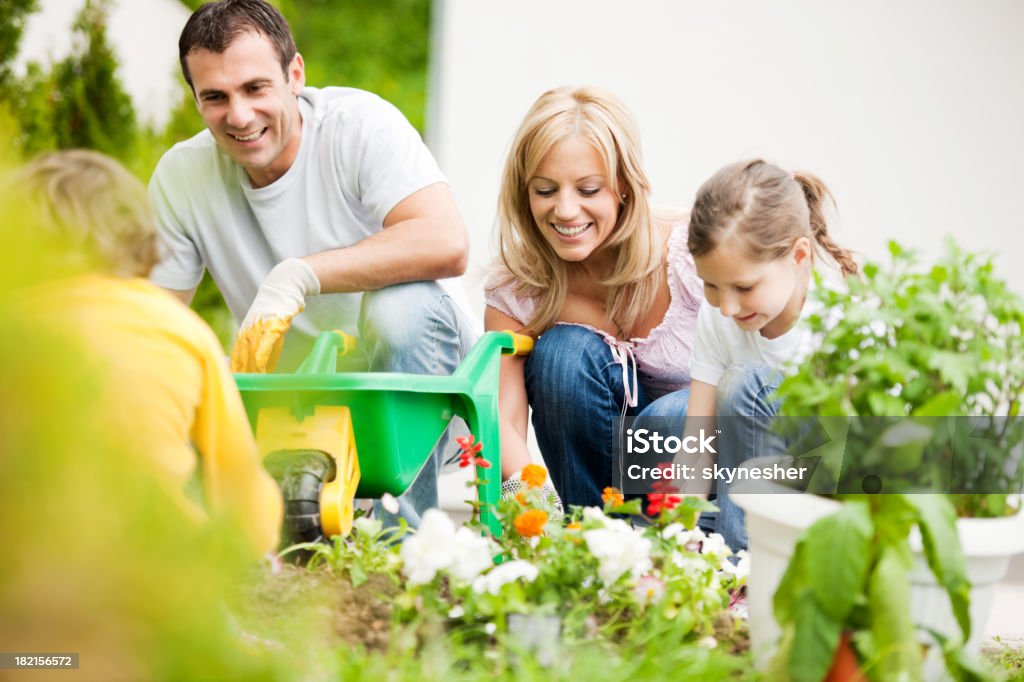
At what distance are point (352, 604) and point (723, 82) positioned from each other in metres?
2.48

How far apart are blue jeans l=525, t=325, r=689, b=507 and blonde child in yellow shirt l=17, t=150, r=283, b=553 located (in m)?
1.10

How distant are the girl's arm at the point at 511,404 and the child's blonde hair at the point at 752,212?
54 cm

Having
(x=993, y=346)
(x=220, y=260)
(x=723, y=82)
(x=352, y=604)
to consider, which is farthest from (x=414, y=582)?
(x=723, y=82)

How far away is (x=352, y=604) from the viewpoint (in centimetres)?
135

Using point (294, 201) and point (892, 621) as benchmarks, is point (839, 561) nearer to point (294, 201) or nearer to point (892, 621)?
point (892, 621)

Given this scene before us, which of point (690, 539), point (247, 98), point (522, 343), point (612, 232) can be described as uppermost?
point (247, 98)

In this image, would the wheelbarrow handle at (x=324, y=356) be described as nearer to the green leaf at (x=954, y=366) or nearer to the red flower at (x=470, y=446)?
the red flower at (x=470, y=446)

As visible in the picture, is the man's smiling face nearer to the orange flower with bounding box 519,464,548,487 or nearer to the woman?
the woman

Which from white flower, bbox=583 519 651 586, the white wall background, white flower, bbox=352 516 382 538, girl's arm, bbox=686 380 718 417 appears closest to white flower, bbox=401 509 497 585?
white flower, bbox=583 519 651 586

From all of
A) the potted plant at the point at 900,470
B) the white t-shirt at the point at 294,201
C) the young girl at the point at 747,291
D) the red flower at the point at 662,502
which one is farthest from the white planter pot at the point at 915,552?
the white t-shirt at the point at 294,201

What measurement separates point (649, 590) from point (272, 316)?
0.89 meters

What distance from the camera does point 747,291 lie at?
1906 mm

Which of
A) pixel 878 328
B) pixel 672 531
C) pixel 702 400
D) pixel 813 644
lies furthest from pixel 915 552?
pixel 702 400

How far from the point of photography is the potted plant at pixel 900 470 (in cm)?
100
